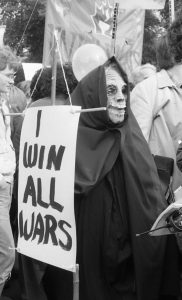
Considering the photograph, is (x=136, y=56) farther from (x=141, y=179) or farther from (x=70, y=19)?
(x=141, y=179)

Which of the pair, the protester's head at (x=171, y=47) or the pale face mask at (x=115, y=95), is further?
the protester's head at (x=171, y=47)

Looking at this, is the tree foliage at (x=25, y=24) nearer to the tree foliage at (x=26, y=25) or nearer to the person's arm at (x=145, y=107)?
the tree foliage at (x=26, y=25)

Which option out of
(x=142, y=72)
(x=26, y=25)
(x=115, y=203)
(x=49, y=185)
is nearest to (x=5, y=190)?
(x=115, y=203)

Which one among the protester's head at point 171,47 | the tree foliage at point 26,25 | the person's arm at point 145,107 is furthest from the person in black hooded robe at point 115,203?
the tree foliage at point 26,25

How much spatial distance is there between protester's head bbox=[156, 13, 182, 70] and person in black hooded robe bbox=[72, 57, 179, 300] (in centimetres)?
51

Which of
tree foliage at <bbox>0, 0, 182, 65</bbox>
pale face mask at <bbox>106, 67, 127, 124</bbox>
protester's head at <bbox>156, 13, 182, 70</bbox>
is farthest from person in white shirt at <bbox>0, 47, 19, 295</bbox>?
tree foliage at <bbox>0, 0, 182, 65</bbox>

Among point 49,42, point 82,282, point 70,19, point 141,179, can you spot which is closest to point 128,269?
point 82,282

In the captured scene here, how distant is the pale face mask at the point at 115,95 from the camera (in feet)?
9.13

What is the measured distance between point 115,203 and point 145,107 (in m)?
0.63

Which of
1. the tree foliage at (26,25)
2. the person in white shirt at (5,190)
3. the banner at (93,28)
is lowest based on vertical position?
the person in white shirt at (5,190)

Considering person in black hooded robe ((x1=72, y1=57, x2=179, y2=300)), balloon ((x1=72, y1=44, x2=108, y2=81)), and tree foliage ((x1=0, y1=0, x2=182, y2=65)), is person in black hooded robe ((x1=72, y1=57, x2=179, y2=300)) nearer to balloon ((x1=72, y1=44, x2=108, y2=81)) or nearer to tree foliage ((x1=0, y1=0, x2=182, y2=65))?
balloon ((x1=72, y1=44, x2=108, y2=81))

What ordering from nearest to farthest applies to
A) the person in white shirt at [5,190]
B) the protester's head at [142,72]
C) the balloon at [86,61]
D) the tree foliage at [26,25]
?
the person in white shirt at [5,190] < the balloon at [86,61] < the protester's head at [142,72] < the tree foliage at [26,25]

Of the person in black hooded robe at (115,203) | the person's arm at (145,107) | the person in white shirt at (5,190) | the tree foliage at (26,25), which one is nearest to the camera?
the person in black hooded robe at (115,203)

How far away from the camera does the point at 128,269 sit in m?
2.83
